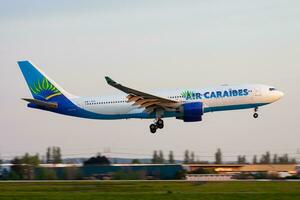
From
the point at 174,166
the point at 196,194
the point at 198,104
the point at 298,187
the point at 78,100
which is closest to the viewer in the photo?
the point at 196,194

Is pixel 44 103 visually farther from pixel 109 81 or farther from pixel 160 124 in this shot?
pixel 160 124

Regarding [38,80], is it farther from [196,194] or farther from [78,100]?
[196,194]

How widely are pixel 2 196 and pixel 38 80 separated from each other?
22.9 metres

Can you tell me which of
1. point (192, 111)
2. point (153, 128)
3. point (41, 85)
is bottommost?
point (153, 128)

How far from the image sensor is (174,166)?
9425cm

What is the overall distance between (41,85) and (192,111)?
633 inches

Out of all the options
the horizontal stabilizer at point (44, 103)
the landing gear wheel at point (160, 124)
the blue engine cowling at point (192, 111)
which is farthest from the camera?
the landing gear wheel at point (160, 124)

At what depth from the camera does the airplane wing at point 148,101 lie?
59.5m

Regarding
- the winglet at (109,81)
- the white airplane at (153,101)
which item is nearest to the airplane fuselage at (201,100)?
the white airplane at (153,101)

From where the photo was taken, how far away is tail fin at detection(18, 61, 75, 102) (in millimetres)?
64550

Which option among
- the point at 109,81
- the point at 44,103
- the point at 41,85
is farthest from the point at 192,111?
the point at 41,85

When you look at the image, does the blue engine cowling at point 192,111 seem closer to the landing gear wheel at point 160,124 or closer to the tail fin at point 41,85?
the landing gear wheel at point 160,124

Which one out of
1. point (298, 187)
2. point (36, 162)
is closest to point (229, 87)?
point (298, 187)

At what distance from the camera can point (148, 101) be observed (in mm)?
61219
